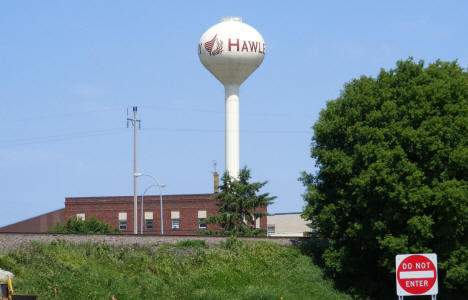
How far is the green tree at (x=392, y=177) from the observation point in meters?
29.7

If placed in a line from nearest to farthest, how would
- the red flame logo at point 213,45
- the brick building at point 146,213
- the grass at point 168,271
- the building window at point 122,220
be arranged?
the grass at point 168,271 → the red flame logo at point 213,45 → the brick building at point 146,213 → the building window at point 122,220

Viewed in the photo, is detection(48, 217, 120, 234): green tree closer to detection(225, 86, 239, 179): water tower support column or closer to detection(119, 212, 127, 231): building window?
detection(225, 86, 239, 179): water tower support column

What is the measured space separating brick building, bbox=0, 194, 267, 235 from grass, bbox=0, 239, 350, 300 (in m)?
39.4

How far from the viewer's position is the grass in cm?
2611

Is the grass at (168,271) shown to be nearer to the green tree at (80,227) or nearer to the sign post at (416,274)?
the sign post at (416,274)

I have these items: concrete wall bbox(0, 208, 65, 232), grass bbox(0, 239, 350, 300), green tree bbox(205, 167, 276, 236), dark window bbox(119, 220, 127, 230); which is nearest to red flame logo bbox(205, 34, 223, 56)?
green tree bbox(205, 167, 276, 236)

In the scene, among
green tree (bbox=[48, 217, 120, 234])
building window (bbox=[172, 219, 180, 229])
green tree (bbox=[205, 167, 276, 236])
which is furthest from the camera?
building window (bbox=[172, 219, 180, 229])

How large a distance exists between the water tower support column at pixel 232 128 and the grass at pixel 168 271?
2312cm

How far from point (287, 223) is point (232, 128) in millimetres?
23236

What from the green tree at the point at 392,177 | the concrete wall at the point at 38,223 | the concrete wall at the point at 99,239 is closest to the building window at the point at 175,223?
Result: the concrete wall at the point at 38,223

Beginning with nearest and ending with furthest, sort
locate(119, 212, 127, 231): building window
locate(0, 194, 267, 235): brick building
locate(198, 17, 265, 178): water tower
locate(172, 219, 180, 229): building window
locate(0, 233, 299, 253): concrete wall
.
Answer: locate(0, 233, 299, 253): concrete wall < locate(198, 17, 265, 178): water tower < locate(0, 194, 267, 235): brick building < locate(172, 219, 180, 229): building window < locate(119, 212, 127, 231): building window

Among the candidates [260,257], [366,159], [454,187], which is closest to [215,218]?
[260,257]

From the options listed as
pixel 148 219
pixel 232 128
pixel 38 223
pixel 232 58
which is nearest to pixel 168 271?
pixel 232 58

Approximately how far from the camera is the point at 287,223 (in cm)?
7875
